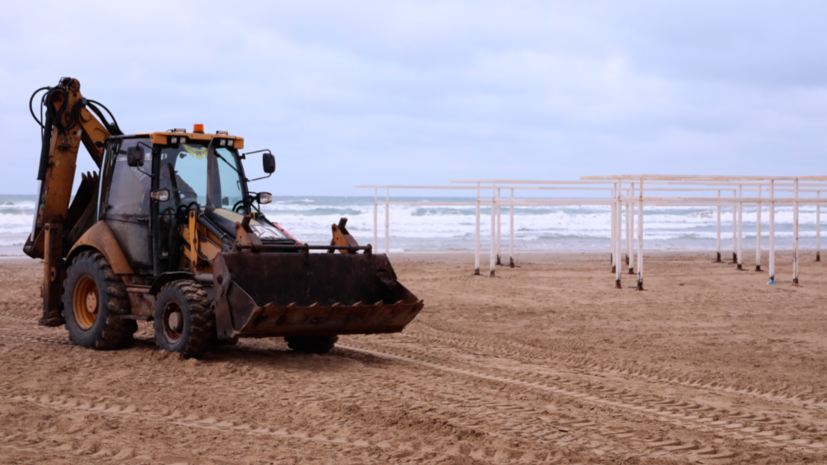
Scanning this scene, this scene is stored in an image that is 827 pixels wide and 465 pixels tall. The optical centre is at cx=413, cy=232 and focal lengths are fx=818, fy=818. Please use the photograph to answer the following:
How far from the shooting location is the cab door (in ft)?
28.6

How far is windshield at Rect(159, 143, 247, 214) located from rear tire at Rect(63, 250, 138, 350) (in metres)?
0.99

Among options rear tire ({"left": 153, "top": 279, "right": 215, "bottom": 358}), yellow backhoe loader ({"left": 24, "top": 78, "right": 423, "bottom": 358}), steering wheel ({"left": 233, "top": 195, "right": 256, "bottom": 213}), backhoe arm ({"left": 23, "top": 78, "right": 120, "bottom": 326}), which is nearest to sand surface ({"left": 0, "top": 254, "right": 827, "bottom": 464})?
rear tire ({"left": 153, "top": 279, "right": 215, "bottom": 358})

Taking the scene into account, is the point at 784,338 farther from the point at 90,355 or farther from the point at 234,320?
the point at 90,355

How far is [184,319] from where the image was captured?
7.66 meters

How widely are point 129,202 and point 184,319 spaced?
195 centimetres

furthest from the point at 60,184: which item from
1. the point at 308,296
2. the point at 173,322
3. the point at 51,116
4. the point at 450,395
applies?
the point at 450,395

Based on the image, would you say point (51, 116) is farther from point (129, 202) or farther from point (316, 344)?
point (316, 344)

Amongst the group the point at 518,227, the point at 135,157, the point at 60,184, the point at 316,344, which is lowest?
the point at 316,344

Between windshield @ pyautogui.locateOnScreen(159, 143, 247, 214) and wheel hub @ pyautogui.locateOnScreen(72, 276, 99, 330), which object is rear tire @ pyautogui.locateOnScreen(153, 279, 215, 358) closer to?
Result: windshield @ pyautogui.locateOnScreen(159, 143, 247, 214)

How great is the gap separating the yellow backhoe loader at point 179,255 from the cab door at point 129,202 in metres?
0.01

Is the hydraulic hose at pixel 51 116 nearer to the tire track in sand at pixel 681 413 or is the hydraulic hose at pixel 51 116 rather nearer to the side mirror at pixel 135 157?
the side mirror at pixel 135 157

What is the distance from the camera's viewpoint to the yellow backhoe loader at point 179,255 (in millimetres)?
7637

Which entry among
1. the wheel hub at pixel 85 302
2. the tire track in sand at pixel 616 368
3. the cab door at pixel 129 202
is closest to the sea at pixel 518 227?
the wheel hub at pixel 85 302

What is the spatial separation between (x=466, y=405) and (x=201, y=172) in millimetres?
4158
